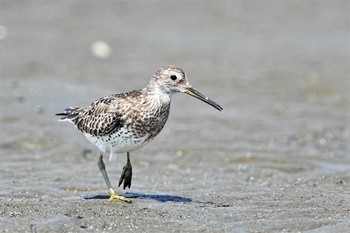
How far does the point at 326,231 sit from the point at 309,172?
3.79 metres

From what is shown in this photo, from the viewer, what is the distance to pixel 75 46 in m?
18.9

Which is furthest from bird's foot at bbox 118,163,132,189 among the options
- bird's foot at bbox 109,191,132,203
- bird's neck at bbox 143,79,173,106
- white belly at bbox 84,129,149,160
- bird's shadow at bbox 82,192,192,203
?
bird's neck at bbox 143,79,173,106

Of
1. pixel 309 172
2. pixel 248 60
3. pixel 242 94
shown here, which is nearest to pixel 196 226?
pixel 309 172

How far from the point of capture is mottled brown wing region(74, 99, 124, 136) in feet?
31.0

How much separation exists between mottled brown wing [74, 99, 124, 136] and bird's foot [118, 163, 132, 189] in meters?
0.56

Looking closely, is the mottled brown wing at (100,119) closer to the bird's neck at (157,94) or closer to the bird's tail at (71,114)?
the bird's tail at (71,114)

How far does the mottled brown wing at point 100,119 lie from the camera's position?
372 inches

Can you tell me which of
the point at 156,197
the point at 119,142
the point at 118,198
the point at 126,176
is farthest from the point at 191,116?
the point at 118,198

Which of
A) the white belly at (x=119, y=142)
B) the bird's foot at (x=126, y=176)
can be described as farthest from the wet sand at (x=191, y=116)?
the white belly at (x=119, y=142)

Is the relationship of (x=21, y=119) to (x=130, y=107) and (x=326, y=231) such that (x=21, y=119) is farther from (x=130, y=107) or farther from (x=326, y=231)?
(x=326, y=231)

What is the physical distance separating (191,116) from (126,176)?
4863 mm

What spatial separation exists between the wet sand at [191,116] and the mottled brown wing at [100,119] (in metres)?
0.80

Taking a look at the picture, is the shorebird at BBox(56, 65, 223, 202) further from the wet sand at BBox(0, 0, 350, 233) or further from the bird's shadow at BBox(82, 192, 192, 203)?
the wet sand at BBox(0, 0, 350, 233)

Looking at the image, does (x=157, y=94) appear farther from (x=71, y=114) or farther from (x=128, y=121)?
(x=71, y=114)
